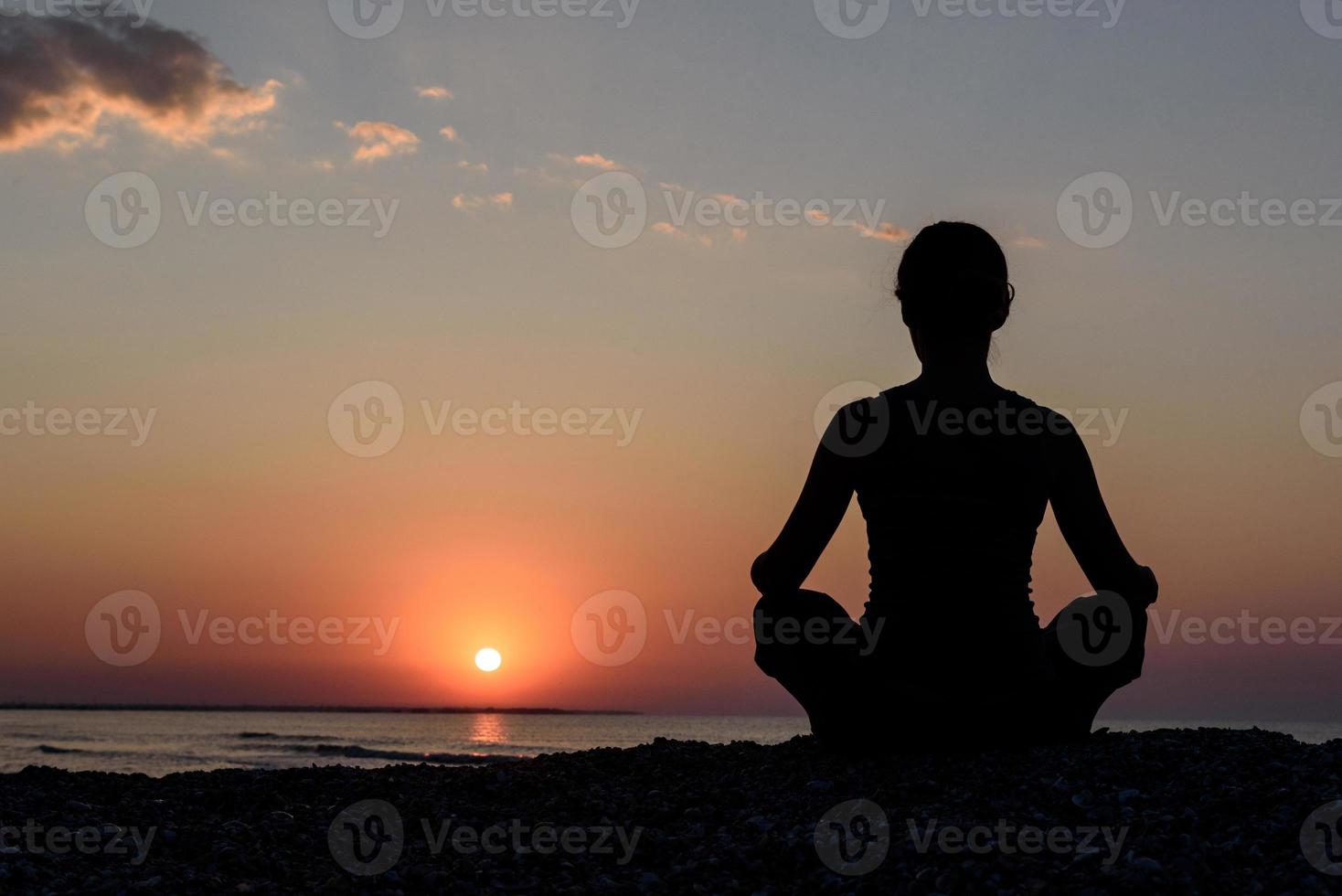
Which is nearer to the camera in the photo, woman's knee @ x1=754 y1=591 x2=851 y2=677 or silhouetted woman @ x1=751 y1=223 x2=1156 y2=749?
silhouetted woman @ x1=751 y1=223 x2=1156 y2=749

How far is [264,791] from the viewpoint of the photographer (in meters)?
7.25

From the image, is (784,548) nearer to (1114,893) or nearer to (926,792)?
(926,792)

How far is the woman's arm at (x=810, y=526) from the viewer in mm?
5355

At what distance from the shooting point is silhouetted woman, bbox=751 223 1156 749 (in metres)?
5.30

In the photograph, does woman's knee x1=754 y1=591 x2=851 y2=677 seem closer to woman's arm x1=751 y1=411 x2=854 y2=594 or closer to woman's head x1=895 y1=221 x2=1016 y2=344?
woman's arm x1=751 y1=411 x2=854 y2=594

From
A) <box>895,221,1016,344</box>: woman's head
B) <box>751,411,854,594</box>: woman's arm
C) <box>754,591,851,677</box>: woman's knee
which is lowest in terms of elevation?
<box>754,591,851,677</box>: woman's knee

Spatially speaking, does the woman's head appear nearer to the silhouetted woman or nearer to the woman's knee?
the silhouetted woman

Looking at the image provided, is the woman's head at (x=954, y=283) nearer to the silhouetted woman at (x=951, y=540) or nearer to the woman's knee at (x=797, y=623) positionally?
the silhouetted woman at (x=951, y=540)

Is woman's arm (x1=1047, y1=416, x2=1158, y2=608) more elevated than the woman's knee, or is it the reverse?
woman's arm (x1=1047, y1=416, x2=1158, y2=608)

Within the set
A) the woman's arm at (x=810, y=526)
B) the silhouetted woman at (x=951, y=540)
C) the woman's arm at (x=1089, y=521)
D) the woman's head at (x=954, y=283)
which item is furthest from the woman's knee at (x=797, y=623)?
the woman's head at (x=954, y=283)

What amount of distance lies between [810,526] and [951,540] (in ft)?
2.34

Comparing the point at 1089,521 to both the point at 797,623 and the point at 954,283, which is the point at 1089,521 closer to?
the point at 954,283

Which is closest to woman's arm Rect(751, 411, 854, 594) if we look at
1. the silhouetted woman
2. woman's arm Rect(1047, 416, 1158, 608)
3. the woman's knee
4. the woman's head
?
the silhouetted woman


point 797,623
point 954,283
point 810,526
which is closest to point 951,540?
point 810,526
